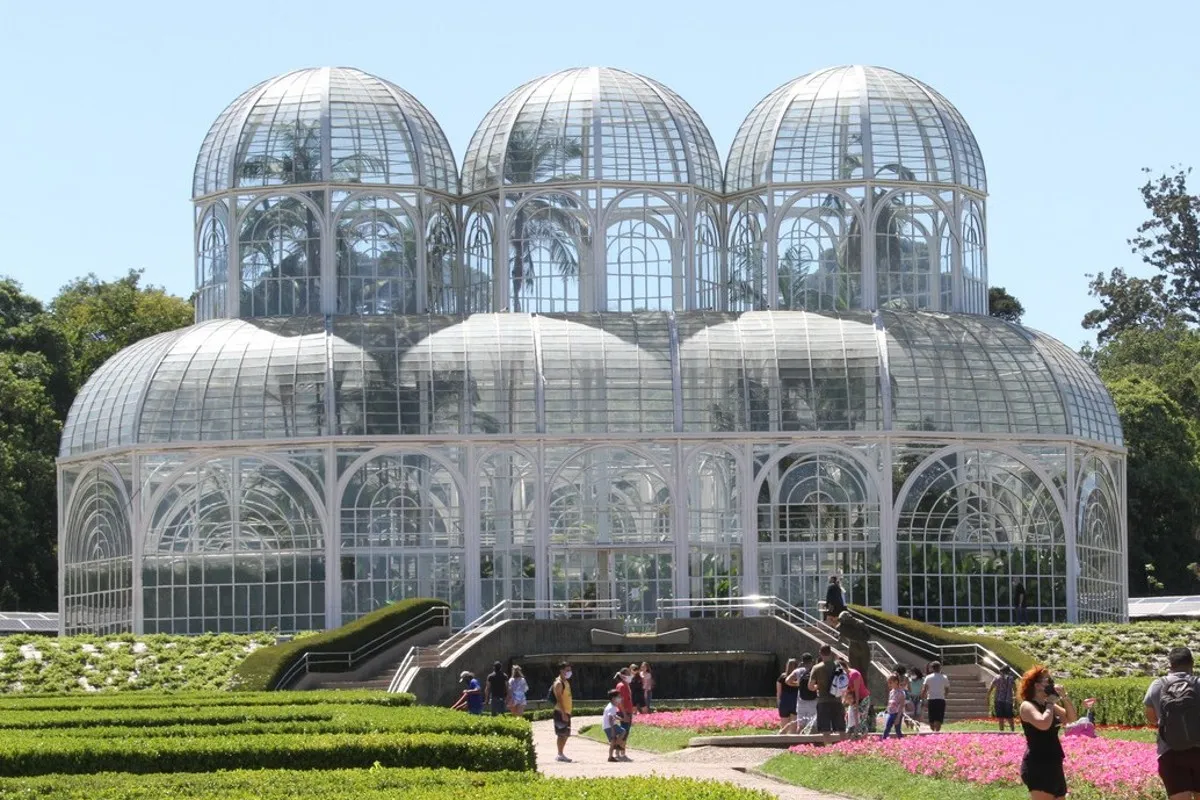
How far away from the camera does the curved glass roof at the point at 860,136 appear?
6531cm

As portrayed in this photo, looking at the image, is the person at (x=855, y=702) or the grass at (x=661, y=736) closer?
the person at (x=855, y=702)

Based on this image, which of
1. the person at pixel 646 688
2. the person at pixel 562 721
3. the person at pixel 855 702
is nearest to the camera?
the person at pixel 562 721

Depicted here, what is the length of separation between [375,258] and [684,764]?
30806 millimetres

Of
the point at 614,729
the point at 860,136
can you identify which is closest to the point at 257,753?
the point at 614,729

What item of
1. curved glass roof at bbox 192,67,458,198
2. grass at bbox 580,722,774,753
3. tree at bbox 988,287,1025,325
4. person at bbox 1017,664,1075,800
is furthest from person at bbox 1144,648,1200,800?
tree at bbox 988,287,1025,325

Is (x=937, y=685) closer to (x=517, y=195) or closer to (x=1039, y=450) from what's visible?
(x=1039, y=450)

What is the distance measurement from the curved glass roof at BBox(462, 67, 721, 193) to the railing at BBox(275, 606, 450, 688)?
14.1 metres

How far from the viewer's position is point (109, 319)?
91.8m

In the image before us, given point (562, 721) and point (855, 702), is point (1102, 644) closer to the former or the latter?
point (855, 702)

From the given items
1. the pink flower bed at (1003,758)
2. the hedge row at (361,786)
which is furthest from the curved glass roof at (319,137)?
the hedge row at (361,786)

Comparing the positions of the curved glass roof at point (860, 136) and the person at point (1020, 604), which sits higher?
the curved glass roof at point (860, 136)

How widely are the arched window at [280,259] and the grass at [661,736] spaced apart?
2186 cm

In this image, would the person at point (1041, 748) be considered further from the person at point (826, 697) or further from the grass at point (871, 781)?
the person at point (826, 697)

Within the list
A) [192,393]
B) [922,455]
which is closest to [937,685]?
[922,455]
